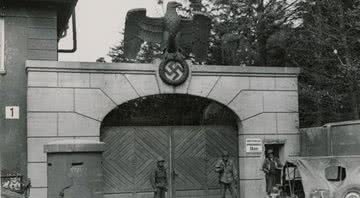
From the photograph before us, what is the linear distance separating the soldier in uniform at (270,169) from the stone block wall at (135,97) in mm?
738

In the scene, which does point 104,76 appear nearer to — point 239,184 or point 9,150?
point 9,150

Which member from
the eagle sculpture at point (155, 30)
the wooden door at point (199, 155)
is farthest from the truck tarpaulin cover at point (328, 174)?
the eagle sculpture at point (155, 30)

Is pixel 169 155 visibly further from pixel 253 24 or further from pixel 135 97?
pixel 253 24

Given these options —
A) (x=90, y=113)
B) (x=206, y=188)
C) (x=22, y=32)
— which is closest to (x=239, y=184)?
(x=206, y=188)

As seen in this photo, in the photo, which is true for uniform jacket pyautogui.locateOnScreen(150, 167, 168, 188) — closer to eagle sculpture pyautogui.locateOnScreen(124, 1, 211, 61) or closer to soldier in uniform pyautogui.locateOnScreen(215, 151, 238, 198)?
soldier in uniform pyautogui.locateOnScreen(215, 151, 238, 198)

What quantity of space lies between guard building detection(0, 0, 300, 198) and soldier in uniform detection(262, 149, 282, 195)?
2.46 ft

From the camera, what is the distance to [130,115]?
1822 centimetres

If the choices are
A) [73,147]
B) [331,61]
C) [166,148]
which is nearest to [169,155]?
[166,148]

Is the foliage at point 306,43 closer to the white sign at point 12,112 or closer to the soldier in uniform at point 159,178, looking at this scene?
the soldier in uniform at point 159,178

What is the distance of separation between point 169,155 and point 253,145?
2632mm

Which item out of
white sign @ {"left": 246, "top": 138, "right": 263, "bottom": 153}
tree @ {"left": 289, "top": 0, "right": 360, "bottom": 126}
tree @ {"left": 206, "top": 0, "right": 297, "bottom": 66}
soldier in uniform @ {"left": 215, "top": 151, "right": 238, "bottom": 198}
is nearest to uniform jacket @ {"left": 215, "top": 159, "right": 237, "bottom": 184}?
soldier in uniform @ {"left": 215, "top": 151, "right": 238, "bottom": 198}

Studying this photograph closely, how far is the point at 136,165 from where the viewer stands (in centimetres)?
1744

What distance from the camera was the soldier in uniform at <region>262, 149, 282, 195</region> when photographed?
16.8 meters

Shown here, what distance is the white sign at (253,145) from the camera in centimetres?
1786
